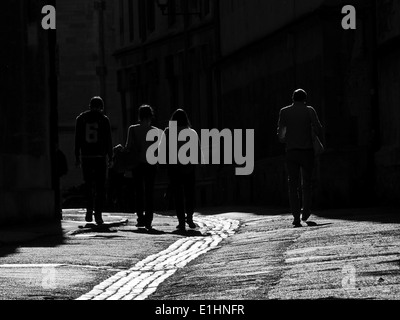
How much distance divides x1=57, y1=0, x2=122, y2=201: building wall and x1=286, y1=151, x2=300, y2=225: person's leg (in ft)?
122

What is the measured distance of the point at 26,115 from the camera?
25.0 meters

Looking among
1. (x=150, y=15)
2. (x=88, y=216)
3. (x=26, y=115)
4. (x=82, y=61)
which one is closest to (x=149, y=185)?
(x=88, y=216)

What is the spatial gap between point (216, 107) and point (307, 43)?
1123cm

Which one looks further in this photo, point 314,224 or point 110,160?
point 110,160

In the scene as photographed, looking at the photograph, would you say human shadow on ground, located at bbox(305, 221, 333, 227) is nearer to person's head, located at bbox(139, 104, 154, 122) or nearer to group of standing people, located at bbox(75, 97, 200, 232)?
group of standing people, located at bbox(75, 97, 200, 232)

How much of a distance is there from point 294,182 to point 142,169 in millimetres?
2465

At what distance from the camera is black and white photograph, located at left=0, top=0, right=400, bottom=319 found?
12.9 meters

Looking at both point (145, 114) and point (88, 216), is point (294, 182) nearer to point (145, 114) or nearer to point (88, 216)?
point (145, 114)

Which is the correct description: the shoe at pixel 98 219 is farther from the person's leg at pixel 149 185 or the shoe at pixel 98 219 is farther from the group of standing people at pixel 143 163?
the person's leg at pixel 149 185

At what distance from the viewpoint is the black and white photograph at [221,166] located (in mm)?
12938

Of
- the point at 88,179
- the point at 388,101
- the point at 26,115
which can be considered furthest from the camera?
the point at 388,101

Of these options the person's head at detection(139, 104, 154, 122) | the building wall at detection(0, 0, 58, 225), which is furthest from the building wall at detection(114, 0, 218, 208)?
the person's head at detection(139, 104, 154, 122)
